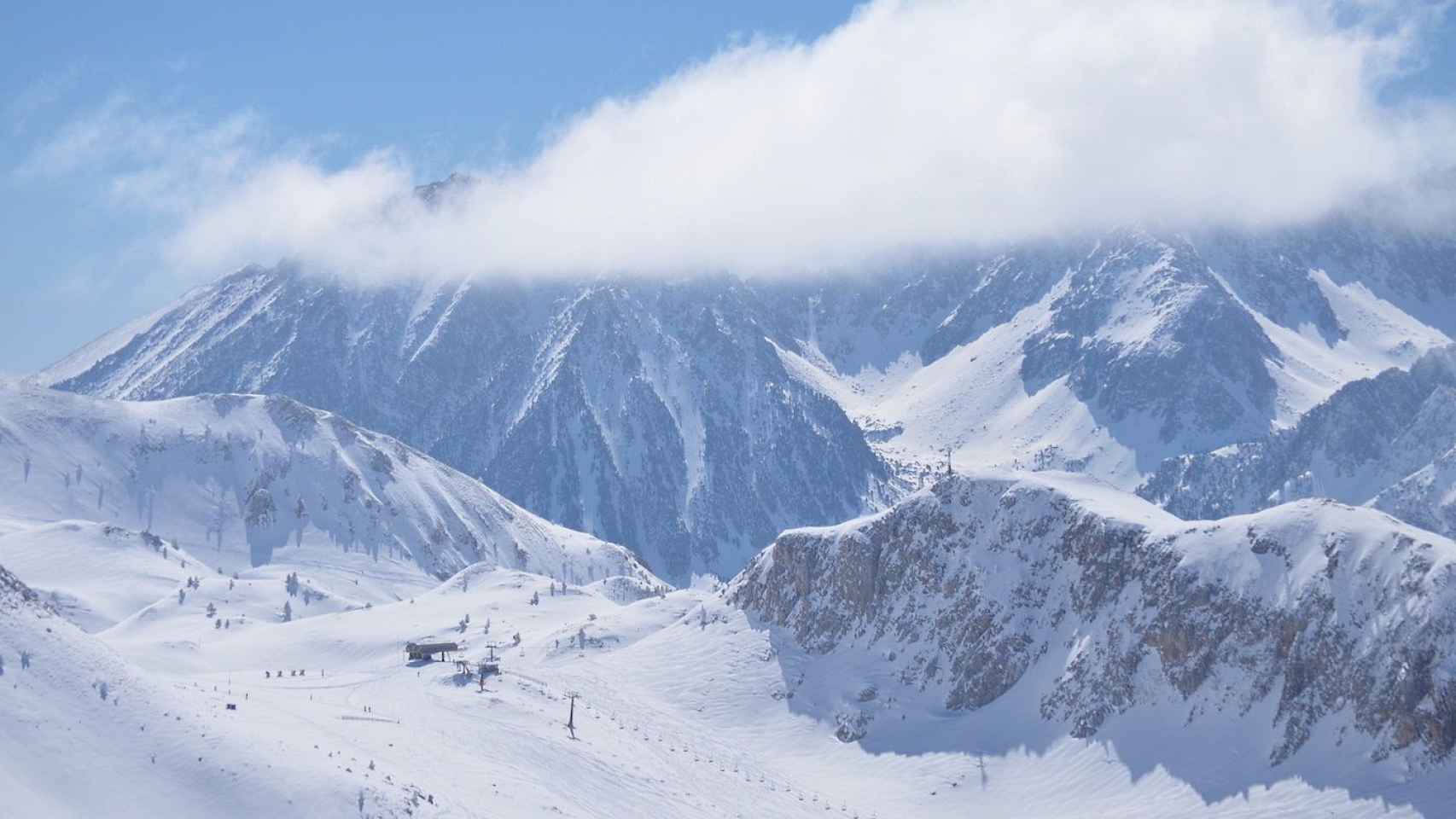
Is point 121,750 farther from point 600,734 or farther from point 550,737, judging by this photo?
point 600,734

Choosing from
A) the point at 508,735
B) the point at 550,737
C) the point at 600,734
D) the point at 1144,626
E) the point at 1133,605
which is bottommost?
the point at 600,734

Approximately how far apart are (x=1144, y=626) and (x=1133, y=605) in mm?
2675

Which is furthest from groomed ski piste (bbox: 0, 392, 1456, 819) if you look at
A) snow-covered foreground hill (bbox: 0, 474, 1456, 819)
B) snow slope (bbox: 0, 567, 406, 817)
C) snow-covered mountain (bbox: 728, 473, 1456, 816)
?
snow-covered mountain (bbox: 728, 473, 1456, 816)

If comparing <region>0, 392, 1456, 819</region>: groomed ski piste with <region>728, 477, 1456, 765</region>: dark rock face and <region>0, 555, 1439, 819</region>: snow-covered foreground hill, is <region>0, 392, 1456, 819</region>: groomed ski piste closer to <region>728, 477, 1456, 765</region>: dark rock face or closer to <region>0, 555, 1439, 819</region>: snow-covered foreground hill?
<region>0, 555, 1439, 819</region>: snow-covered foreground hill

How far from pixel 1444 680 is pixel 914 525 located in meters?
56.6

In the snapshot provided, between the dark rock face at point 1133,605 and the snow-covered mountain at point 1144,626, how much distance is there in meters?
0.17

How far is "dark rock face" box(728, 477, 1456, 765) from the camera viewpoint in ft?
390

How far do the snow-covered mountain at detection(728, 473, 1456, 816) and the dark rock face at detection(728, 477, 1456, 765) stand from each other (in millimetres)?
170

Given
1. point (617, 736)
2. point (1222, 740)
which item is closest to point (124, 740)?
point (617, 736)

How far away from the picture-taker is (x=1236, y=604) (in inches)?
5148

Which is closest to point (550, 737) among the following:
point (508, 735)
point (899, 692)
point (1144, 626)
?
point (508, 735)

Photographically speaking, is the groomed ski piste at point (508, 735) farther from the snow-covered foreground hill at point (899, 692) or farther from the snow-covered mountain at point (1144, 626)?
the snow-covered mountain at point (1144, 626)

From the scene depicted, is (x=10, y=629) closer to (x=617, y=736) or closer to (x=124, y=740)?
(x=124, y=740)

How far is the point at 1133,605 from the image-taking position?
453ft
